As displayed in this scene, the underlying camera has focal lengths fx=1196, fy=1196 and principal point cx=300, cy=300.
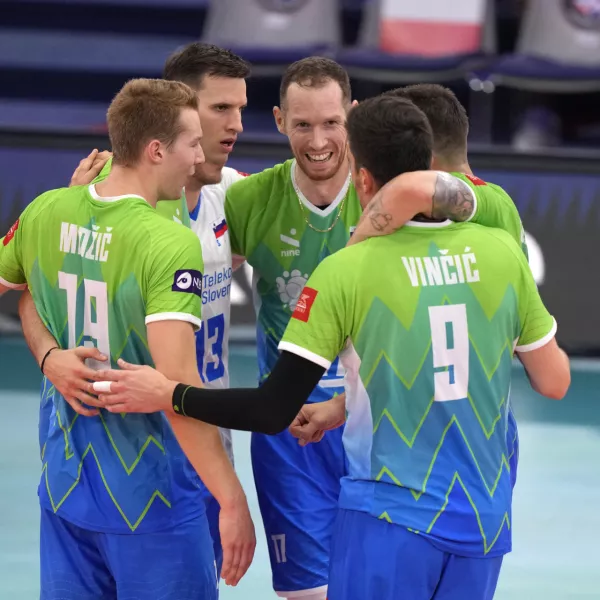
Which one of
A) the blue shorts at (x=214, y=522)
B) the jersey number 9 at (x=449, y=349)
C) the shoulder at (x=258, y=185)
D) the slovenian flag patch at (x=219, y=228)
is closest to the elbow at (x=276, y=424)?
the jersey number 9 at (x=449, y=349)

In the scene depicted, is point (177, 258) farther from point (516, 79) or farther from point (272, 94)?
point (272, 94)

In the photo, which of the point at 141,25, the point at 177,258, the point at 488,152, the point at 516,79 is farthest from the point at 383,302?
the point at 141,25

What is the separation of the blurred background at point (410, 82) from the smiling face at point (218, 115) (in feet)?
7.31

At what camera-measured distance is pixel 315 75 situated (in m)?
4.51

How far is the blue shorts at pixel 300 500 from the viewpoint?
466 centimetres

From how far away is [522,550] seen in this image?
245 inches

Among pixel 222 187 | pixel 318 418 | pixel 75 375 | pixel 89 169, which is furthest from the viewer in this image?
pixel 222 187

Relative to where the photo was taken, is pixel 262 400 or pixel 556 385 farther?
pixel 556 385

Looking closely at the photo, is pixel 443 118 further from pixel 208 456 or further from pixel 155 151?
pixel 208 456

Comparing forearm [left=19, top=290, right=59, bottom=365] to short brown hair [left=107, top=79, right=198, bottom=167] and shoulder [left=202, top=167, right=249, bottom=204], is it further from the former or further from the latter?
shoulder [left=202, top=167, right=249, bottom=204]

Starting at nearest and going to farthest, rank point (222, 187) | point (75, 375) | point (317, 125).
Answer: point (75, 375), point (317, 125), point (222, 187)

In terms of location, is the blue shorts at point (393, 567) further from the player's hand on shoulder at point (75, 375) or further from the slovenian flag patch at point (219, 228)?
the slovenian flag patch at point (219, 228)

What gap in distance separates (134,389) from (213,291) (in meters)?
1.11

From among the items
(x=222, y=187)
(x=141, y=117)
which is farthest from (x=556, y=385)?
(x=222, y=187)
